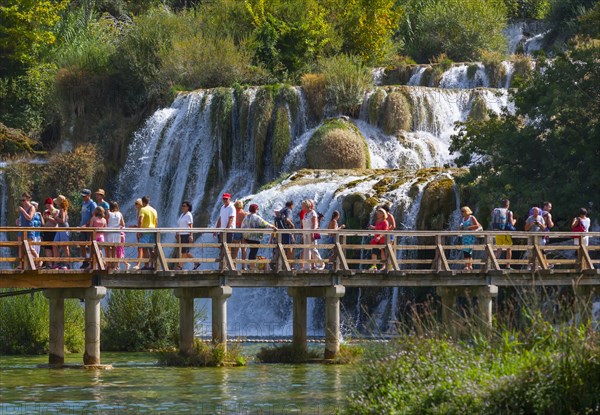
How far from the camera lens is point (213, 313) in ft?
104

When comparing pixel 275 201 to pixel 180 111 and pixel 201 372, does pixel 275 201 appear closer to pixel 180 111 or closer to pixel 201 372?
pixel 180 111

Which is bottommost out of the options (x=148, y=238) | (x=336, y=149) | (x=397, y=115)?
(x=148, y=238)

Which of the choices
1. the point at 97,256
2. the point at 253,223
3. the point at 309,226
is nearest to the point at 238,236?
the point at 253,223

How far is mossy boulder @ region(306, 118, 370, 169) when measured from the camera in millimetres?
51000

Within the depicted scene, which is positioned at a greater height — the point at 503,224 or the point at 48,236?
the point at 503,224

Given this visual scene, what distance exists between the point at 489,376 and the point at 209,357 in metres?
11.8

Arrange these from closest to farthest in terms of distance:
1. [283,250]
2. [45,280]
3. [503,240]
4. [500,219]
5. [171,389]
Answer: [171,389] < [45,280] < [283,250] < [503,240] < [500,219]

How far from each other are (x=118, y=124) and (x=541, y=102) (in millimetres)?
20444

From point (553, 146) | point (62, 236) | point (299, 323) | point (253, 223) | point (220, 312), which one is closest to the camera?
point (62, 236)

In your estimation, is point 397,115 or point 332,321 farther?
point 397,115

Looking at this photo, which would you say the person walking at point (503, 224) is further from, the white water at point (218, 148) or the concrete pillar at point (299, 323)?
the white water at point (218, 148)

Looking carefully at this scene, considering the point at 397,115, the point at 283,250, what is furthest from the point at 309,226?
the point at 397,115

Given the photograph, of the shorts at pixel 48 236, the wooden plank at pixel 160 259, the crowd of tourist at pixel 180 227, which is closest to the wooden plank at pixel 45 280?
the crowd of tourist at pixel 180 227

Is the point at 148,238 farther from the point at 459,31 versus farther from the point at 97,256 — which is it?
the point at 459,31
